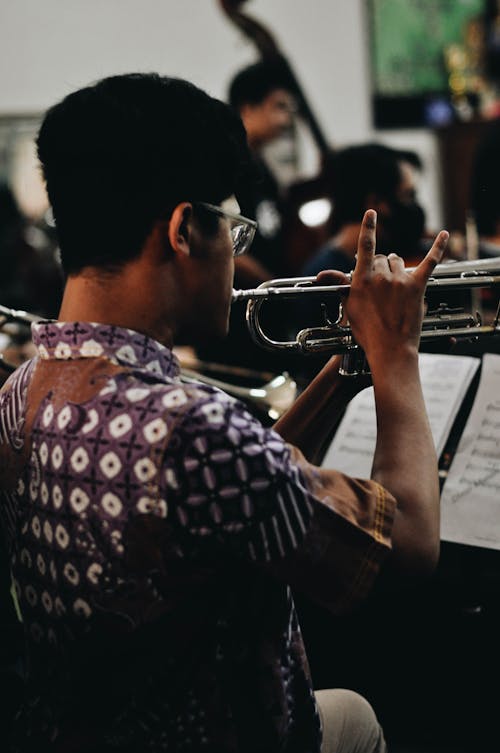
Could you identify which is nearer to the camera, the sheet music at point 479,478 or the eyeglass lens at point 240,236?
the eyeglass lens at point 240,236

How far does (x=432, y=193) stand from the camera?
560cm

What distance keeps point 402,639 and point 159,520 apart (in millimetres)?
835

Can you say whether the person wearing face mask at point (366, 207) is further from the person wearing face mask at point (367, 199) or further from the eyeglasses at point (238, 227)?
the eyeglasses at point (238, 227)

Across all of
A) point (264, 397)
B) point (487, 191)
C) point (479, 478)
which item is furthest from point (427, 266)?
point (487, 191)

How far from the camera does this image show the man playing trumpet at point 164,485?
83cm

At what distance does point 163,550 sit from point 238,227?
0.38 m

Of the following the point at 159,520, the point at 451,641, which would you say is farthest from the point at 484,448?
the point at 159,520

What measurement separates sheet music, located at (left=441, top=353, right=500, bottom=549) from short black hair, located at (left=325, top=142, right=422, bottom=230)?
3.76ft

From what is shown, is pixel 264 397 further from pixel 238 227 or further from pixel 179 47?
pixel 179 47

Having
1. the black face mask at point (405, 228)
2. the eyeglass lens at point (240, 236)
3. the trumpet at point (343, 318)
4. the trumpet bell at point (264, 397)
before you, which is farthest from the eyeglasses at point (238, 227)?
the black face mask at point (405, 228)

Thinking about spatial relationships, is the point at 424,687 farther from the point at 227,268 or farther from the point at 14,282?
the point at 14,282

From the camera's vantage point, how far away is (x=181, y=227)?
912 mm

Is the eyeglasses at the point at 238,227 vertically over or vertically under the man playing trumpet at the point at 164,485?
over

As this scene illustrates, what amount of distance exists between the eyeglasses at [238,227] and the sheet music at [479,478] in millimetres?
525
